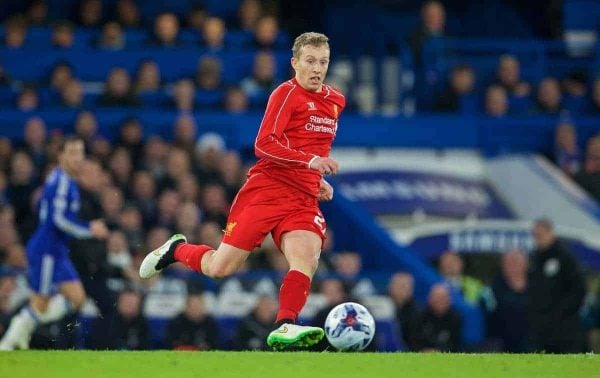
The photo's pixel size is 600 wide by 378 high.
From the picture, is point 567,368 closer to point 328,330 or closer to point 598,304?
point 328,330

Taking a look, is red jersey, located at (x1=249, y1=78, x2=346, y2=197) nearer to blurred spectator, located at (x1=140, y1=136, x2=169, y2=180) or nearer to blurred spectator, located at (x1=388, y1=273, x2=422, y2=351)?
blurred spectator, located at (x1=388, y1=273, x2=422, y2=351)

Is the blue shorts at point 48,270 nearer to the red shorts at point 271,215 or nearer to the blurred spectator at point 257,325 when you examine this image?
the blurred spectator at point 257,325

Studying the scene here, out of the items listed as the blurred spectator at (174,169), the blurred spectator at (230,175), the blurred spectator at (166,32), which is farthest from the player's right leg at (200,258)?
the blurred spectator at (166,32)

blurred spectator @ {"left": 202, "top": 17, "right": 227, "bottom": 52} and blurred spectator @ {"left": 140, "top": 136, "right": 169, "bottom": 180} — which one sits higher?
blurred spectator @ {"left": 202, "top": 17, "right": 227, "bottom": 52}

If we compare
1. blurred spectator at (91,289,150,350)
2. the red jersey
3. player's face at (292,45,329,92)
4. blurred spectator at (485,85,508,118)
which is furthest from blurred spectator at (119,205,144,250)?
blurred spectator at (485,85,508,118)

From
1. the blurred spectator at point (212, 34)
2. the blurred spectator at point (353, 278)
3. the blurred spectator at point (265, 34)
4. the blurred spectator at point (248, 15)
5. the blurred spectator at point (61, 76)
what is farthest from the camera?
the blurred spectator at point (248, 15)

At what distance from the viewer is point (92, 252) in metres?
13.7

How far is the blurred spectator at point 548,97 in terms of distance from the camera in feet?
61.5

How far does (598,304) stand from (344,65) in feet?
19.3

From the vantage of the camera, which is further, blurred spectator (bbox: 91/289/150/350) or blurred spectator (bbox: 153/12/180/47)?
blurred spectator (bbox: 153/12/180/47)

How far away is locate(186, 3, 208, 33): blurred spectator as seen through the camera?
1809cm

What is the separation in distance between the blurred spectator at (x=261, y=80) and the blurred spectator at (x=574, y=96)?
4.41 m

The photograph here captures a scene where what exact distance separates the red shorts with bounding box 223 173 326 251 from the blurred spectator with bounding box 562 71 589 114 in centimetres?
1061

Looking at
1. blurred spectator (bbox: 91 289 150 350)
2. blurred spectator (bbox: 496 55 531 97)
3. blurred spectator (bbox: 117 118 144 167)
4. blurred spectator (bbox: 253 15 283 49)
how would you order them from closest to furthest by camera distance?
blurred spectator (bbox: 91 289 150 350)
blurred spectator (bbox: 117 118 144 167)
blurred spectator (bbox: 253 15 283 49)
blurred spectator (bbox: 496 55 531 97)
